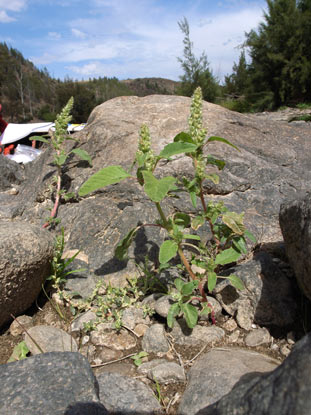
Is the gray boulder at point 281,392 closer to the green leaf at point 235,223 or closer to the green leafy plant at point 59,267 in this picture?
the green leaf at point 235,223

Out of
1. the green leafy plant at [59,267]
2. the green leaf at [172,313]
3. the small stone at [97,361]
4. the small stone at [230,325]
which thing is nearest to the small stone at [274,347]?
the small stone at [230,325]

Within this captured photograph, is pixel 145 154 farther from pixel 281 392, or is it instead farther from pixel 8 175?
pixel 8 175

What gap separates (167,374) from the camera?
5.86ft

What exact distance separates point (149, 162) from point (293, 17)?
18.3 metres

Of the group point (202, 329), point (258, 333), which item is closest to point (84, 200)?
point (202, 329)

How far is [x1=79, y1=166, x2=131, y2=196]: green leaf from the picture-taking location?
6.08 ft

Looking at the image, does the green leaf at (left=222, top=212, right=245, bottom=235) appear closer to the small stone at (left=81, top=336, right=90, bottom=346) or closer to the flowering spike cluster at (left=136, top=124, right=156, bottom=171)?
the flowering spike cluster at (left=136, top=124, right=156, bottom=171)

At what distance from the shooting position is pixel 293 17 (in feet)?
53.5

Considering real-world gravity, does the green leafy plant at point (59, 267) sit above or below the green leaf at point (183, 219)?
below

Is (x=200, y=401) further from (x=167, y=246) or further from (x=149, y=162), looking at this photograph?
(x=149, y=162)

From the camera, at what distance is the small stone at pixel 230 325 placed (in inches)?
82.7

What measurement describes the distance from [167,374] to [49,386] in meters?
0.62

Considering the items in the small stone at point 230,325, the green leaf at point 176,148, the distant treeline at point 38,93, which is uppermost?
the distant treeline at point 38,93

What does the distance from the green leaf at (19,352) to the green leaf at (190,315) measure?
100 centimetres
